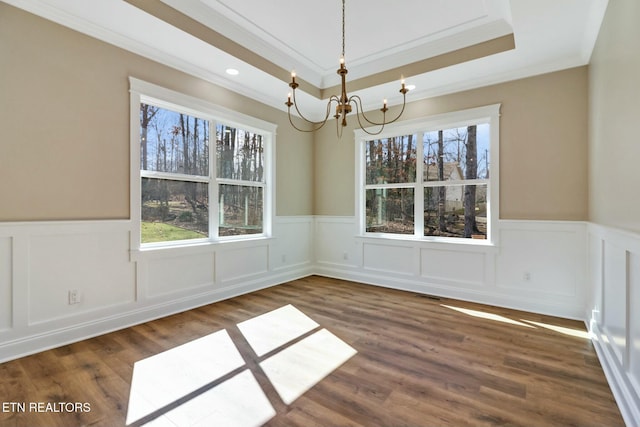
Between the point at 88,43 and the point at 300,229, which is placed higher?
the point at 88,43

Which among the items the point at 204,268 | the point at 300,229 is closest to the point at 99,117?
the point at 204,268

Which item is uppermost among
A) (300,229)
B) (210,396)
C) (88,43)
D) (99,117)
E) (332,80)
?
(332,80)

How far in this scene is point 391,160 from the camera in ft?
15.0

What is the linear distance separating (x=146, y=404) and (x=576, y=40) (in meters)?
4.51

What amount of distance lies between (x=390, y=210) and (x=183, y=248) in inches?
114

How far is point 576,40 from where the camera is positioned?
2824 mm

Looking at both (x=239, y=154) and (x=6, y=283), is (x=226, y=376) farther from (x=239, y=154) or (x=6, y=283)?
(x=239, y=154)

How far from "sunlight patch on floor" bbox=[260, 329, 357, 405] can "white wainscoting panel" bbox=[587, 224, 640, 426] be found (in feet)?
5.34

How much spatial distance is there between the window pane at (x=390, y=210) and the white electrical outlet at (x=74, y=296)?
367 cm

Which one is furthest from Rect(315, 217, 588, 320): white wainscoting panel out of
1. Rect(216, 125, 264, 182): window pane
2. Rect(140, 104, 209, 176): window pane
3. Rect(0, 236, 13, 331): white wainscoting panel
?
Rect(0, 236, 13, 331): white wainscoting panel

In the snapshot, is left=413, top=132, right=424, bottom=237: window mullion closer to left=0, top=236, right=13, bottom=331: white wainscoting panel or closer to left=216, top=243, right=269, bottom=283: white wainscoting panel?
left=216, top=243, right=269, bottom=283: white wainscoting panel

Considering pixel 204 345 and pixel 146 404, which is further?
pixel 204 345

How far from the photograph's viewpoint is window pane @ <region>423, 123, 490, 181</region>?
3.81 meters

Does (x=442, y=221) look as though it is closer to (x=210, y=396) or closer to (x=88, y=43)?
(x=210, y=396)
